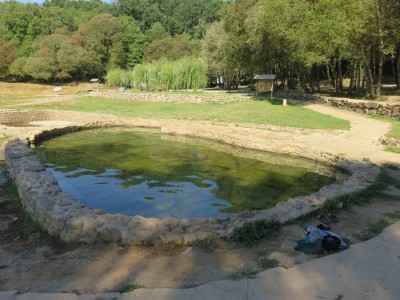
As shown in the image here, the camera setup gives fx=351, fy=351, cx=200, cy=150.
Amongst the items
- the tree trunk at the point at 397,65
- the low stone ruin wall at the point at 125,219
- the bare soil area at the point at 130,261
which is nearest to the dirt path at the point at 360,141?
the low stone ruin wall at the point at 125,219

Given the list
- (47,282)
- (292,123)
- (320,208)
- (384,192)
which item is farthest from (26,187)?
(292,123)

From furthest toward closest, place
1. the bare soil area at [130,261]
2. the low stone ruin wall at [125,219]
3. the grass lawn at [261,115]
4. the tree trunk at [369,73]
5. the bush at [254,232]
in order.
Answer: the tree trunk at [369,73]
the grass lawn at [261,115]
the low stone ruin wall at [125,219]
the bush at [254,232]
the bare soil area at [130,261]

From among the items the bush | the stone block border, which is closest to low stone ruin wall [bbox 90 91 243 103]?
the stone block border

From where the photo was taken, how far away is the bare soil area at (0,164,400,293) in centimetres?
476

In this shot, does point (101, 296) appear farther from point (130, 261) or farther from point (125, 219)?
point (125, 219)

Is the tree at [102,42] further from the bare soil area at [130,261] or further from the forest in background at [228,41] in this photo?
the bare soil area at [130,261]

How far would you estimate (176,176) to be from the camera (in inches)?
451

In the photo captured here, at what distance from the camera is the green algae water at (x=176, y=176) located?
8.97m

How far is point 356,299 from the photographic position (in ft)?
13.5

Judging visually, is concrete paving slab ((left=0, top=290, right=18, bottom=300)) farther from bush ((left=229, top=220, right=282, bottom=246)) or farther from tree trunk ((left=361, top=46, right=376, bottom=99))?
tree trunk ((left=361, top=46, right=376, bottom=99))

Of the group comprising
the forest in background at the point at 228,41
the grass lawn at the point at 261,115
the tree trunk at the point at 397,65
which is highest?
the forest in background at the point at 228,41

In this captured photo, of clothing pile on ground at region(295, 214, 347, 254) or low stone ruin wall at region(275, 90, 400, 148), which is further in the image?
low stone ruin wall at region(275, 90, 400, 148)

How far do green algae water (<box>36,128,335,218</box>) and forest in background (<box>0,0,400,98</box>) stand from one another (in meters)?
12.3

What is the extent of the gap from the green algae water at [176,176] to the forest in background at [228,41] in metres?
12.3
